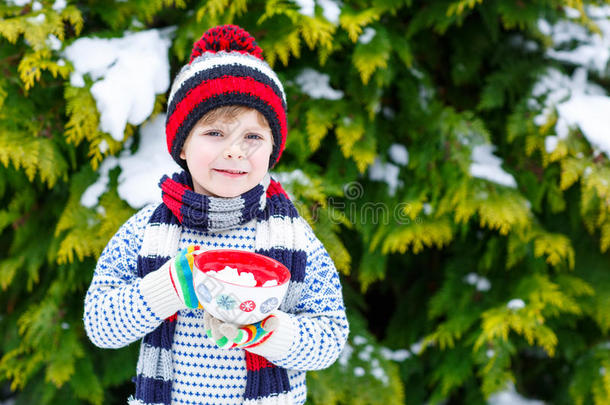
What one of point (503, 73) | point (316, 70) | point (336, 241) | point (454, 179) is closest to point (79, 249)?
point (336, 241)

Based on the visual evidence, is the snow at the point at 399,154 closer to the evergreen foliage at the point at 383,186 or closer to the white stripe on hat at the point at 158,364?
the evergreen foliage at the point at 383,186

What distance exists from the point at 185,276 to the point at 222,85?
0.52 m

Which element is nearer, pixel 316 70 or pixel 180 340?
pixel 180 340

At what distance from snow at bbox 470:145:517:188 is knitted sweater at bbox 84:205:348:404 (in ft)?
4.26

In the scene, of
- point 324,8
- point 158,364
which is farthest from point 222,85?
point 324,8

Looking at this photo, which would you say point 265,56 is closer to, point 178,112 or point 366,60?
point 366,60

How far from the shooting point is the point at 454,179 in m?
2.56

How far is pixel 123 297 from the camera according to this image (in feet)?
4.65

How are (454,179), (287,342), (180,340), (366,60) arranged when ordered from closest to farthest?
(287,342)
(180,340)
(366,60)
(454,179)

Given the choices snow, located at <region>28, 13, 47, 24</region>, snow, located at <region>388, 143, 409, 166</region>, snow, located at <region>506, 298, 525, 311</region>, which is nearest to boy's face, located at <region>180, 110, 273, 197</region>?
snow, located at <region>28, 13, 47, 24</region>

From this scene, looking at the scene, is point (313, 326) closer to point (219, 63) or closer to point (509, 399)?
point (219, 63)

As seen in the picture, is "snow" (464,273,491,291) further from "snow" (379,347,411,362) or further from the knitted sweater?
the knitted sweater

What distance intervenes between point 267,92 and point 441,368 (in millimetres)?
1945

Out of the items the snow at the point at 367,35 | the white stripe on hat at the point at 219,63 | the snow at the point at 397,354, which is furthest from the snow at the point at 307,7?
the snow at the point at 397,354
